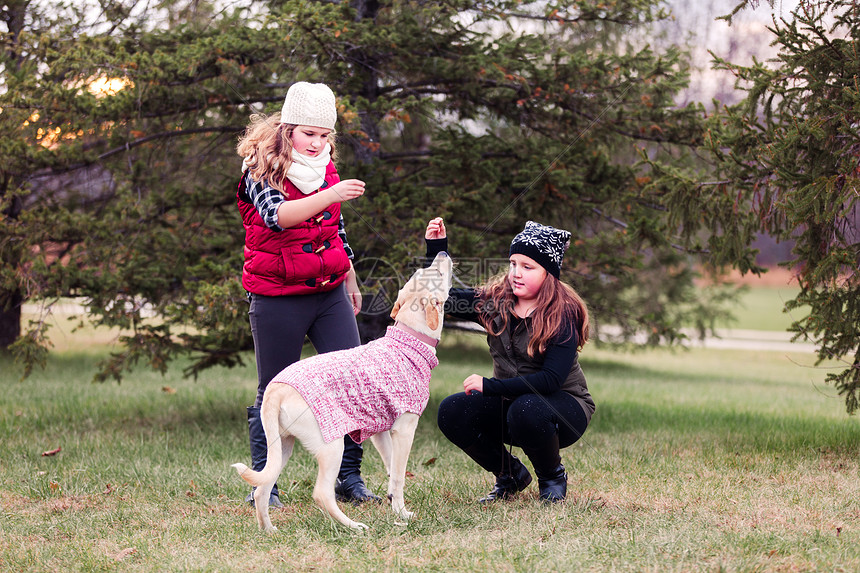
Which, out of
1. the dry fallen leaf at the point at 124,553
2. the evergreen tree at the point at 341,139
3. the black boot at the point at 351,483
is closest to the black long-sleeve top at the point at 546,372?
the black boot at the point at 351,483

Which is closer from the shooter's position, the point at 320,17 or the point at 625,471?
the point at 625,471

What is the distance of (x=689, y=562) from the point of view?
309 cm

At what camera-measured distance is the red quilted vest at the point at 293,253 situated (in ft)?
13.0

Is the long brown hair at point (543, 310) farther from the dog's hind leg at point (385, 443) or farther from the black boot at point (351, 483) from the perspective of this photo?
the black boot at point (351, 483)

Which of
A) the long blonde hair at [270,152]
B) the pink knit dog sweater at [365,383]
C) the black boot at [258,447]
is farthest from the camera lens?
the black boot at [258,447]

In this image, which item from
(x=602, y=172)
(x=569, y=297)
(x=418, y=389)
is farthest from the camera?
(x=602, y=172)

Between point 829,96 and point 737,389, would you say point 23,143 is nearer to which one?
point 829,96

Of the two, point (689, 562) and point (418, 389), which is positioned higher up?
point (418, 389)

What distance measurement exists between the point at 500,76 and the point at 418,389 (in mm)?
3703

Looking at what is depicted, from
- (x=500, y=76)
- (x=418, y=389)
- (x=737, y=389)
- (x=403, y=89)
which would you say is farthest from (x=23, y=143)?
(x=737, y=389)

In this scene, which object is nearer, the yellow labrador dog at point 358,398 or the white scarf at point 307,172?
the yellow labrador dog at point 358,398

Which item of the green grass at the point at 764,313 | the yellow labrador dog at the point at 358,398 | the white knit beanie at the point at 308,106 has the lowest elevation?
the green grass at the point at 764,313

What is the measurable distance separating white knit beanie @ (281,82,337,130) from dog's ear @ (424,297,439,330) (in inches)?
41.8

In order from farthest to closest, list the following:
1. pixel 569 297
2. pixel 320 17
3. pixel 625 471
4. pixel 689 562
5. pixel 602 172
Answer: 1. pixel 602 172
2. pixel 320 17
3. pixel 625 471
4. pixel 569 297
5. pixel 689 562
